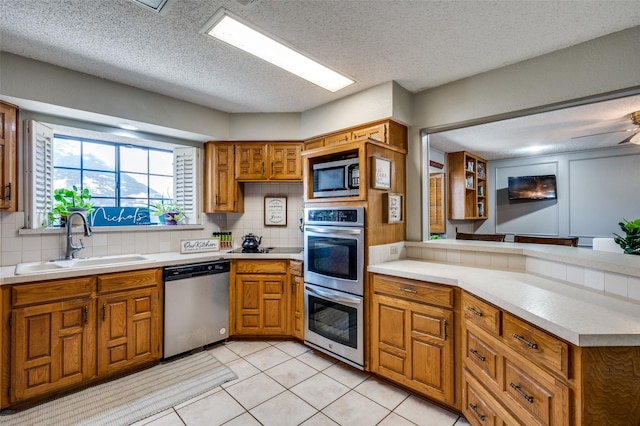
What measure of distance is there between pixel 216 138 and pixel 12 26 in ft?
5.73

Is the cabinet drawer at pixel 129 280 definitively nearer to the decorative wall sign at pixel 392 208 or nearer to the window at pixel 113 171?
the window at pixel 113 171

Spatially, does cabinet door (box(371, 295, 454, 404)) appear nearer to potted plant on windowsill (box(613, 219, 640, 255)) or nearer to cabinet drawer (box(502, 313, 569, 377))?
cabinet drawer (box(502, 313, 569, 377))

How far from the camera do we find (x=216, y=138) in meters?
3.34

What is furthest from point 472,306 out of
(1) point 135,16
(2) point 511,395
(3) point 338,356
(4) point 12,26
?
(4) point 12,26

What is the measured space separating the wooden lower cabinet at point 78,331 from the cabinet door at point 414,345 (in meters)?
1.96

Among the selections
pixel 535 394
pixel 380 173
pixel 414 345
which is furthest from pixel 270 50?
pixel 535 394

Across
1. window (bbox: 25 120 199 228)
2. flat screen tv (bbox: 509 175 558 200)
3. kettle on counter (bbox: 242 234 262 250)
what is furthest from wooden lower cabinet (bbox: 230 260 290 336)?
flat screen tv (bbox: 509 175 558 200)

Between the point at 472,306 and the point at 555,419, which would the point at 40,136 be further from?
the point at 555,419

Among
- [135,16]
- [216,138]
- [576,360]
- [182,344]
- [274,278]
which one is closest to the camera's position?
[576,360]

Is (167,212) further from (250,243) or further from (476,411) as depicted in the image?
(476,411)

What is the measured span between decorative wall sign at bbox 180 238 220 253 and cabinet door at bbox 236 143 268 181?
84cm

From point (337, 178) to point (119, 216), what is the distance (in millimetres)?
2463

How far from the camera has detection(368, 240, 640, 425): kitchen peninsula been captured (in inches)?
40.6

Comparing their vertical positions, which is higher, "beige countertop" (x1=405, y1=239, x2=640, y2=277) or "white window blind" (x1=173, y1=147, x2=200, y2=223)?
"white window blind" (x1=173, y1=147, x2=200, y2=223)
